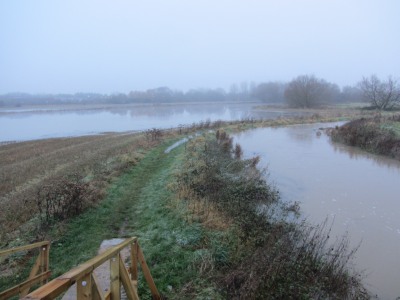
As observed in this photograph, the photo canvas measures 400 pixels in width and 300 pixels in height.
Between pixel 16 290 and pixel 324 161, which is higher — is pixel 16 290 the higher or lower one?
the higher one

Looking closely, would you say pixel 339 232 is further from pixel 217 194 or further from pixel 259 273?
pixel 259 273

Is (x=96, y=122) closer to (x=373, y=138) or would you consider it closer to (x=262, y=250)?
(x=373, y=138)

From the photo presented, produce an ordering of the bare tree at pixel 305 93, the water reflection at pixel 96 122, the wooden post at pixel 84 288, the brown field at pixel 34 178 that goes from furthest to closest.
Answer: the bare tree at pixel 305 93 → the water reflection at pixel 96 122 → the brown field at pixel 34 178 → the wooden post at pixel 84 288

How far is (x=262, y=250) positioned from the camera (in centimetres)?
744

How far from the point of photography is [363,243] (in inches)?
396

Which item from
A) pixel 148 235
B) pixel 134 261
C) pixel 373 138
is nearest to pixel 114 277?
pixel 134 261

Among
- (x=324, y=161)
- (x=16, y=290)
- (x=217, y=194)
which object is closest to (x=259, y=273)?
(x=16, y=290)

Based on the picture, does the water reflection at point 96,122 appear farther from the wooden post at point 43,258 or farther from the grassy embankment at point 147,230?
the wooden post at point 43,258

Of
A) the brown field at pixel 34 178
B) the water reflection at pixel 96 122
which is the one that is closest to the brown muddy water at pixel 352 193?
the brown field at pixel 34 178

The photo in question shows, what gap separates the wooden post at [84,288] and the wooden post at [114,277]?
29.5 inches

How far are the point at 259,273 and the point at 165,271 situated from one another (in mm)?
1889

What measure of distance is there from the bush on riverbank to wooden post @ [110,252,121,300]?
100 inches

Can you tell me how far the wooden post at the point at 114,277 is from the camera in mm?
4047

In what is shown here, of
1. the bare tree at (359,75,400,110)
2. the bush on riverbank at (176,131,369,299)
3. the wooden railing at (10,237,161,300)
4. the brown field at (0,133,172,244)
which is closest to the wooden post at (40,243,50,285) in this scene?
the wooden railing at (10,237,161,300)
